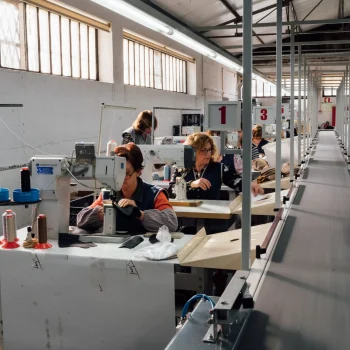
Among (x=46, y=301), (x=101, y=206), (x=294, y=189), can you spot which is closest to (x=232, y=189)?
(x=294, y=189)

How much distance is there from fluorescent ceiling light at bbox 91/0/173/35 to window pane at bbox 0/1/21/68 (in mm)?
2492

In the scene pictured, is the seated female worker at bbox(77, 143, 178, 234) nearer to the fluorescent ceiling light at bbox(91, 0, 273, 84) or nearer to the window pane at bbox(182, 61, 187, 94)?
the fluorescent ceiling light at bbox(91, 0, 273, 84)

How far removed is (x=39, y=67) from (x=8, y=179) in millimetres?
1724

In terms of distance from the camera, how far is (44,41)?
267 inches

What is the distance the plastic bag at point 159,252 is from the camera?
98.2 inches

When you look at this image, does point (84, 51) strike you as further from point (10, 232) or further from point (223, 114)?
point (223, 114)

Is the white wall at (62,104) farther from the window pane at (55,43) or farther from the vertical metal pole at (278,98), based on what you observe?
the vertical metal pole at (278,98)

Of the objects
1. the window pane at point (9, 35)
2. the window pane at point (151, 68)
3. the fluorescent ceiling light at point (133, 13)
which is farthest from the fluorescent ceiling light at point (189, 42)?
the window pane at point (151, 68)

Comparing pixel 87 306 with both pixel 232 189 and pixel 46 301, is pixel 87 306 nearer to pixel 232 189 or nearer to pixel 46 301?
pixel 46 301

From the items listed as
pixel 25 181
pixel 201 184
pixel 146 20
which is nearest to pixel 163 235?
pixel 25 181

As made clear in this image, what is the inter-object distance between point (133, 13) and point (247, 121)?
181 cm

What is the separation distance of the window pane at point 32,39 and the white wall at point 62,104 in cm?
23

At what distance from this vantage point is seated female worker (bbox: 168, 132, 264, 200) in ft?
14.0

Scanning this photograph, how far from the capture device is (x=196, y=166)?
4414 millimetres
